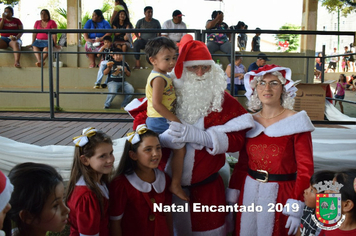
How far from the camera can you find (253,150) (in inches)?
69.8

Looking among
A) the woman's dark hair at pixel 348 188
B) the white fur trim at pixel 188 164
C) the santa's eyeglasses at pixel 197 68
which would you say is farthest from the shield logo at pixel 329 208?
the santa's eyeglasses at pixel 197 68

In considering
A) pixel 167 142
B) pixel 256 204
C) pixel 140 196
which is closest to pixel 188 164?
pixel 167 142

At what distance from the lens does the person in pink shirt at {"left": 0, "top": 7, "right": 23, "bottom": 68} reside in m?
6.68

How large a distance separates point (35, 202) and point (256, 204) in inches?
42.4

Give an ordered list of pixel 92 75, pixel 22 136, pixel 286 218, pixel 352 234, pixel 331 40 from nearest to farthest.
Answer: pixel 352 234 → pixel 286 218 → pixel 22 136 → pixel 92 75 → pixel 331 40

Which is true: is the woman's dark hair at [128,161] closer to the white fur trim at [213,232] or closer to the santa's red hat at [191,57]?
the santa's red hat at [191,57]

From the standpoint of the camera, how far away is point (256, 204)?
1.74 metres

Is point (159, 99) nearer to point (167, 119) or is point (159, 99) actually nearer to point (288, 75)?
point (167, 119)

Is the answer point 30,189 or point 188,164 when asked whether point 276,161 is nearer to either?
point 188,164

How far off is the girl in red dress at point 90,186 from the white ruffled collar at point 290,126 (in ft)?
2.71

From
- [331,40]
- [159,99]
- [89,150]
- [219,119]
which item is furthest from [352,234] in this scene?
[331,40]

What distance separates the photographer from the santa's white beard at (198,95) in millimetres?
1791

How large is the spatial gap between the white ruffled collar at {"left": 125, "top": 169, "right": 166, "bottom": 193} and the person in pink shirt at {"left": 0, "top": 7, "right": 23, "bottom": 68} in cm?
608

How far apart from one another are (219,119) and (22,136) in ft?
7.91
